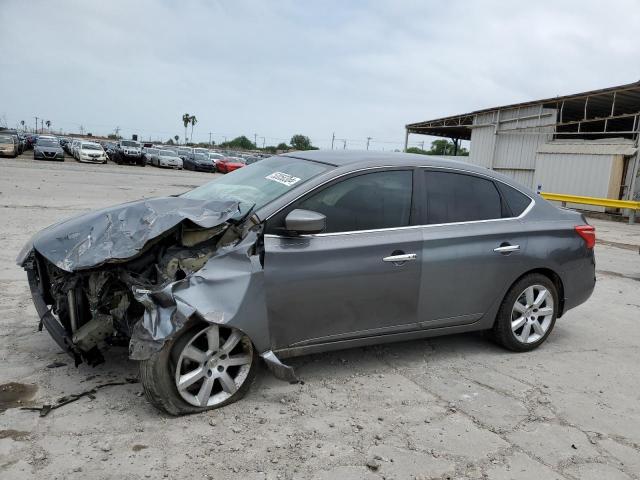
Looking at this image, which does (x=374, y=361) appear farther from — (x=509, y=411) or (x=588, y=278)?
(x=588, y=278)

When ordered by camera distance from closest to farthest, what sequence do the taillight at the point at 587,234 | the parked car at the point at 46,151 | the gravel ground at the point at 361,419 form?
1. the gravel ground at the point at 361,419
2. the taillight at the point at 587,234
3. the parked car at the point at 46,151

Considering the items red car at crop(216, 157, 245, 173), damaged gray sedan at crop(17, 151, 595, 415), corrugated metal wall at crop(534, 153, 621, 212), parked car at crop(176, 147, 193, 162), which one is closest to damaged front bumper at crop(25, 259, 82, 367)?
damaged gray sedan at crop(17, 151, 595, 415)

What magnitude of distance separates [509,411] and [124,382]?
262cm

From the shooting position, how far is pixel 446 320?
432 cm

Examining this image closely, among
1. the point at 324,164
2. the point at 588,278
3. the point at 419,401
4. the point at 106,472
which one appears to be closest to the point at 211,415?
the point at 106,472

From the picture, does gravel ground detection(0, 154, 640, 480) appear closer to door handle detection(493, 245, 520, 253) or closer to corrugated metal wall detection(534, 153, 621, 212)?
door handle detection(493, 245, 520, 253)

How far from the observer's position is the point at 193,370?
3.35m

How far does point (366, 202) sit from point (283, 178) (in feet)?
2.15

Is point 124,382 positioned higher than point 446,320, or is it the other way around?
point 446,320

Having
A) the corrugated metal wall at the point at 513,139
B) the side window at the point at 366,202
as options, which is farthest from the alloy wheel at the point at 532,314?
the corrugated metal wall at the point at 513,139

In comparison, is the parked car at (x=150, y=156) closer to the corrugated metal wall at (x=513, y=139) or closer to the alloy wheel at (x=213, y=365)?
the corrugated metal wall at (x=513, y=139)

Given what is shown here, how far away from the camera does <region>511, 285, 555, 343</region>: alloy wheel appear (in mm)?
4684

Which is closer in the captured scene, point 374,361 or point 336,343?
point 336,343

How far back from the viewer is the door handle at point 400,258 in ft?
12.8
